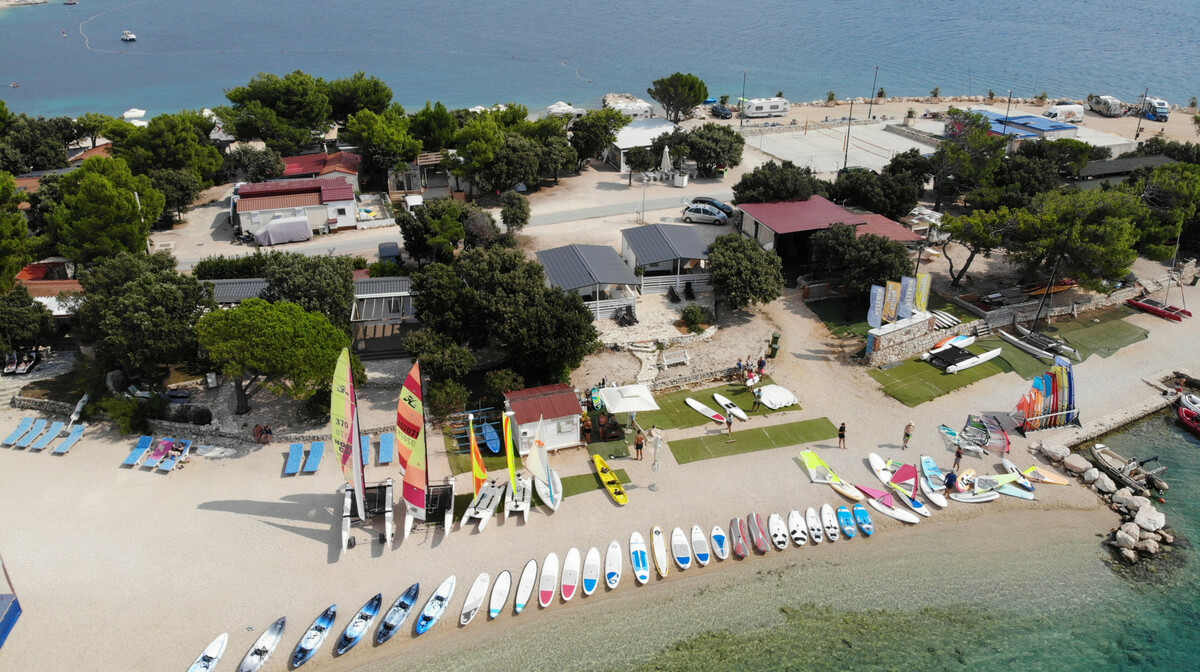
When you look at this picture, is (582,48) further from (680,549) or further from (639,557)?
(639,557)

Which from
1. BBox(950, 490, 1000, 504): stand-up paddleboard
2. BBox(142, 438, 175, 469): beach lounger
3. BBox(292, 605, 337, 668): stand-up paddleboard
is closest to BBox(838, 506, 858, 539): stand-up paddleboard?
BBox(950, 490, 1000, 504): stand-up paddleboard

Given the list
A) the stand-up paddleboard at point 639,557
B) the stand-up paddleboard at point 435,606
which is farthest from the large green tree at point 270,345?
the stand-up paddleboard at point 639,557

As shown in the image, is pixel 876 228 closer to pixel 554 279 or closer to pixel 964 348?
pixel 964 348

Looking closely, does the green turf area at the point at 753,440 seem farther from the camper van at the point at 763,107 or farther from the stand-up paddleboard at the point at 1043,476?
the camper van at the point at 763,107

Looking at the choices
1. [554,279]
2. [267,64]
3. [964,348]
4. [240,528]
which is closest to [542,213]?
[554,279]

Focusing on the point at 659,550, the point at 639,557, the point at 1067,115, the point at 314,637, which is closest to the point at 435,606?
the point at 314,637

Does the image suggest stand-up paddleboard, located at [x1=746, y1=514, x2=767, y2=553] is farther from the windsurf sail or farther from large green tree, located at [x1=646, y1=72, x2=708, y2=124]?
large green tree, located at [x1=646, y1=72, x2=708, y2=124]
